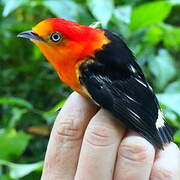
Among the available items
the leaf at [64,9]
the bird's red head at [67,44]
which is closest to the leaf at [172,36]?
the leaf at [64,9]

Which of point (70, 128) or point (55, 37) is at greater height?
point (55, 37)

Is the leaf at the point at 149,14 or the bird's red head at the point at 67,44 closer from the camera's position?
the bird's red head at the point at 67,44

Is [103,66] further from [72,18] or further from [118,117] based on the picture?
[72,18]

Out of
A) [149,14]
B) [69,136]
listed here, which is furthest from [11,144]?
[149,14]

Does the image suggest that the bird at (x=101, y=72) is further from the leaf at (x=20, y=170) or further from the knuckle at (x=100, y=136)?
the leaf at (x=20, y=170)

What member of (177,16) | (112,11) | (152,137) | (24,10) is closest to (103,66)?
(152,137)

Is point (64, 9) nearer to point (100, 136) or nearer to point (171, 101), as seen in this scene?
point (171, 101)
